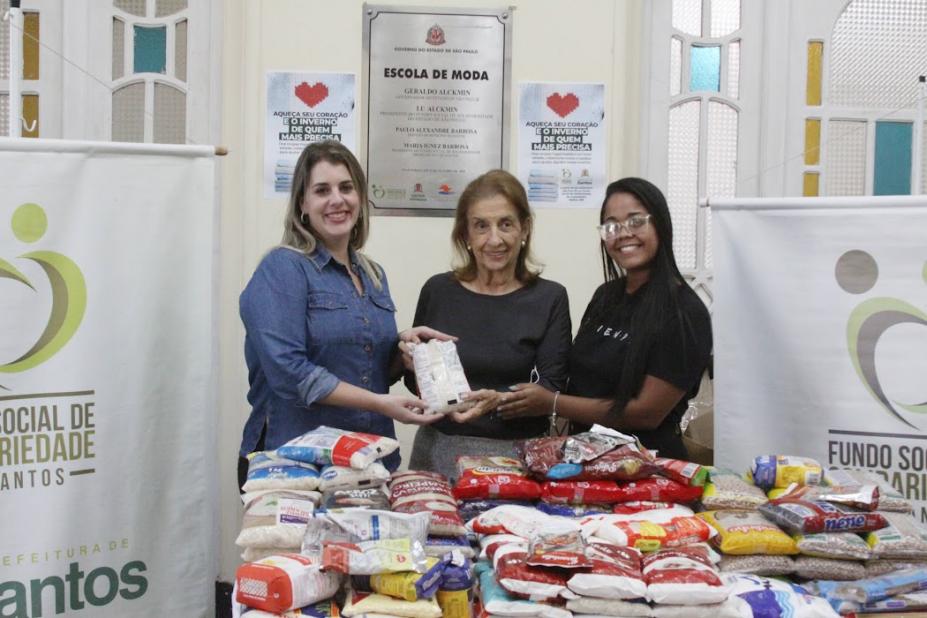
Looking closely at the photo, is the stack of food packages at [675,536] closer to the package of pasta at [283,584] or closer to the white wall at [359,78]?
the package of pasta at [283,584]

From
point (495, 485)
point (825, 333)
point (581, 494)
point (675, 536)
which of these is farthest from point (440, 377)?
point (825, 333)

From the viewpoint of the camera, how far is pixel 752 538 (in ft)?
4.43

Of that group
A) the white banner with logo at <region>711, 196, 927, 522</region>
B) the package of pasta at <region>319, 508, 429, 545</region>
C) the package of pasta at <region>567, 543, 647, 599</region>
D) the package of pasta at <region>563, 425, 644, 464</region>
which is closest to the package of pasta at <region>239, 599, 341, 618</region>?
the package of pasta at <region>319, 508, 429, 545</region>

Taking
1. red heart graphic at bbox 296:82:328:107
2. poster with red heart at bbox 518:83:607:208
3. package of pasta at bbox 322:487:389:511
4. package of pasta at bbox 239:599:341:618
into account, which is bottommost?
package of pasta at bbox 239:599:341:618

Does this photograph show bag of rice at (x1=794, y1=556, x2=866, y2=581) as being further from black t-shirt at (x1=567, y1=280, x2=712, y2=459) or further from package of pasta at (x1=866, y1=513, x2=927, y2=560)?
black t-shirt at (x1=567, y1=280, x2=712, y2=459)

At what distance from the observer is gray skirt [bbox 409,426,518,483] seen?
79.9 inches

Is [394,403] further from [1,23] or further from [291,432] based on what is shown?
[1,23]

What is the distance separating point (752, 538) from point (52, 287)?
1650 millimetres

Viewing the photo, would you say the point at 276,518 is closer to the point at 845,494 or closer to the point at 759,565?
the point at 759,565

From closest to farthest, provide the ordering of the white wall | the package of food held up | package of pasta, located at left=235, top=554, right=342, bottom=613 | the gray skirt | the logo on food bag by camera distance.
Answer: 1. package of pasta, located at left=235, top=554, right=342, bottom=613
2. the package of food held up
3. the logo on food bag
4. the gray skirt
5. the white wall

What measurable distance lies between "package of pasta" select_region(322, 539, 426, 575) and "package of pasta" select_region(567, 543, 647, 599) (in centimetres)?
23

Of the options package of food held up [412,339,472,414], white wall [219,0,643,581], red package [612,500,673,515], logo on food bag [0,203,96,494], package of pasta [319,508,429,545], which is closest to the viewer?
package of pasta [319,508,429,545]

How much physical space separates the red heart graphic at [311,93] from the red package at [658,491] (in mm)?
2057

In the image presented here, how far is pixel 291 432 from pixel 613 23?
208 cm
